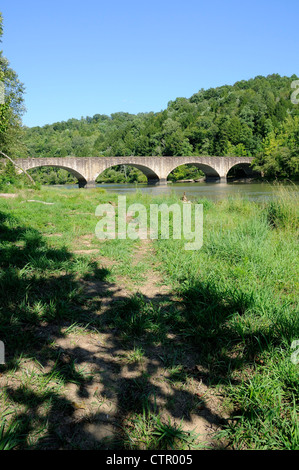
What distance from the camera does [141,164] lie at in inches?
1918

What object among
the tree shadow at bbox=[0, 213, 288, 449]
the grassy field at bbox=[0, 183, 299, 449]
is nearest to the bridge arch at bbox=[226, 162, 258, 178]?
the grassy field at bbox=[0, 183, 299, 449]

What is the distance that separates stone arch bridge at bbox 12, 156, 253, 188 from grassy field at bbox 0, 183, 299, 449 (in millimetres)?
37556

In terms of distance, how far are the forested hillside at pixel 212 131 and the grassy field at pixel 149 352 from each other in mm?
45185

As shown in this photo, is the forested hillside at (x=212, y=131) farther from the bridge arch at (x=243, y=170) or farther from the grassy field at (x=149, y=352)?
the grassy field at (x=149, y=352)

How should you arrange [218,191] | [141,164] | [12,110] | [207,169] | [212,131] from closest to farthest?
[12,110] < [218,191] < [141,164] < [207,169] < [212,131]

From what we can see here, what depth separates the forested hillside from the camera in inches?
2867

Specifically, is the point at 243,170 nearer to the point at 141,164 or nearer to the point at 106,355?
the point at 141,164

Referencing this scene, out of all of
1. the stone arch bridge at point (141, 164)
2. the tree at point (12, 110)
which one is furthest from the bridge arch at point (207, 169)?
the tree at point (12, 110)

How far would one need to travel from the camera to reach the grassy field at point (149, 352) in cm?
168

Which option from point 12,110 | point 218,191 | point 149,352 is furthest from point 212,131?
point 149,352

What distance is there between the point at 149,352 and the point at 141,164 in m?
47.9

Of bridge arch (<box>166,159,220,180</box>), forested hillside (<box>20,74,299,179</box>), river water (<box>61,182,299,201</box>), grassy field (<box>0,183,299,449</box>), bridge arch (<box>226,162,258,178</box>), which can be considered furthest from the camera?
forested hillside (<box>20,74,299,179</box>)

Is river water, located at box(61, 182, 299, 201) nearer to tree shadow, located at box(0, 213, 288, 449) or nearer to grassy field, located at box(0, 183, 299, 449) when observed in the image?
grassy field, located at box(0, 183, 299, 449)
